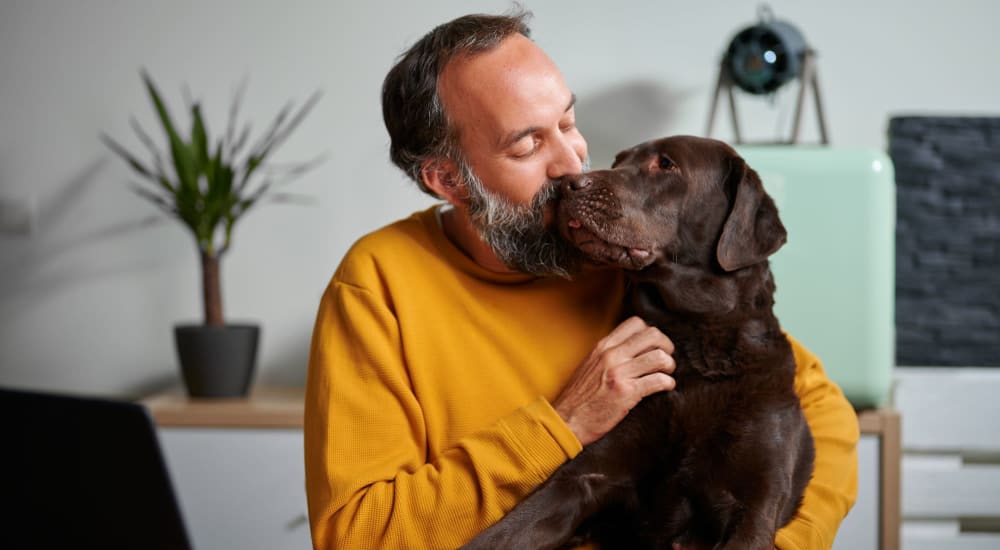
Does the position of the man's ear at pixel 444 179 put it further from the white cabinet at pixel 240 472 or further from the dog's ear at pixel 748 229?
the white cabinet at pixel 240 472

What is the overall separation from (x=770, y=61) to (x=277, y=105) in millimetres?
1451

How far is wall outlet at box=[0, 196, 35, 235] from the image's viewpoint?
3.03 m

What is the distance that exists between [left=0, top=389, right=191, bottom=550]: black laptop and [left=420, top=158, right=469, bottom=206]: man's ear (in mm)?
874

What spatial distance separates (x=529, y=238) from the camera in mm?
1487

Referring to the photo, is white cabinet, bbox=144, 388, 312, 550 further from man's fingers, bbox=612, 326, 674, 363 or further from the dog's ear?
the dog's ear

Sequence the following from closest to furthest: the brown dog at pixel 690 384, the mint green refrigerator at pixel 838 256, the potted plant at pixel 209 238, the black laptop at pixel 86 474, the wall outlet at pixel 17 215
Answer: the black laptop at pixel 86 474 < the brown dog at pixel 690 384 < the mint green refrigerator at pixel 838 256 < the potted plant at pixel 209 238 < the wall outlet at pixel 17 215

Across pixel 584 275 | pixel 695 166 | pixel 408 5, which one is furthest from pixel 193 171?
pixel 695 166

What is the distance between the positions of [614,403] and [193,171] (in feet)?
5.51

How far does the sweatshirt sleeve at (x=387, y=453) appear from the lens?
134cm

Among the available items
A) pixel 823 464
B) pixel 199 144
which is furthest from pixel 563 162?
pixel 199 144

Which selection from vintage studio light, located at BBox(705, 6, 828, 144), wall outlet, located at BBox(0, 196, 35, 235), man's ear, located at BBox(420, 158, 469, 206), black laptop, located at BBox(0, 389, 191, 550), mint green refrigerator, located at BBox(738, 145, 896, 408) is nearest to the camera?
black laptop, located at BBox(0, 389, 191, 550)

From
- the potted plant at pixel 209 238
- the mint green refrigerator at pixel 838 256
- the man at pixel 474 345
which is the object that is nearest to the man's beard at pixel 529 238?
the man at pixel 474 345

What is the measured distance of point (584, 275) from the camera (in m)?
1.62

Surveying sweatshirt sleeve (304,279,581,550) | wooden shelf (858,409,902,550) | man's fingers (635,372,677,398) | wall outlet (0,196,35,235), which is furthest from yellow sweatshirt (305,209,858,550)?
wall outlet (0,196,35,235)
